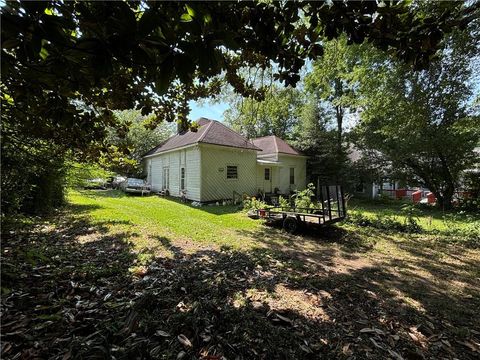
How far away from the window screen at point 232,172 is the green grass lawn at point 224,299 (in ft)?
32.4

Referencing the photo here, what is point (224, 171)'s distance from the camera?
618 inches

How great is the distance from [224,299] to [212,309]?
35 cm

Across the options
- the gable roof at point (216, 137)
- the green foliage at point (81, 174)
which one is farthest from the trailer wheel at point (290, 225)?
the gable roof at point (216, 137)

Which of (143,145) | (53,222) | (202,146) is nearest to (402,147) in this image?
(202,146)

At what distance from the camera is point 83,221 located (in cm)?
750

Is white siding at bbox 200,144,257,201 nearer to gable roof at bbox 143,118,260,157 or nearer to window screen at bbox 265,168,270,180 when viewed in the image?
gable roof at bbox 143,118,260,157

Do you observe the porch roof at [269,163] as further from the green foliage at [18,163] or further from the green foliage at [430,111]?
the green foliage at [18,163]

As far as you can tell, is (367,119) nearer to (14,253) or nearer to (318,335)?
(318,335)

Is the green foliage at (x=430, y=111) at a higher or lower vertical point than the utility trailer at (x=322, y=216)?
higher

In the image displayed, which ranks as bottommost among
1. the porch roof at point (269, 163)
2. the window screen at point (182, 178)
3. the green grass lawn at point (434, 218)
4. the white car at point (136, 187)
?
the green grass lawn at point (434, 218)

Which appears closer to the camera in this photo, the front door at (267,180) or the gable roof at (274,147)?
the front door at (267,180)

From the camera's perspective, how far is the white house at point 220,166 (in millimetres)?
14868

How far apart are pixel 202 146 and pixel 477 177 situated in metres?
15.2

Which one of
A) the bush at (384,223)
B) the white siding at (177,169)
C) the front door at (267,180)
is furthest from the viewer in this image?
the front door at (267,180)
